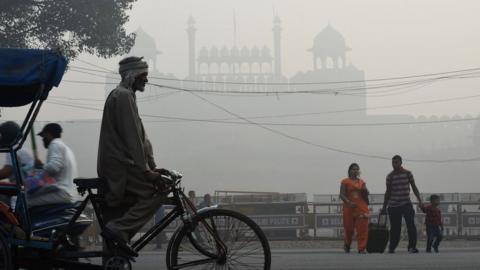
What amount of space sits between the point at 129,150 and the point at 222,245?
2.39 feet

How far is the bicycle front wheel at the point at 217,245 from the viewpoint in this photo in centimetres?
536

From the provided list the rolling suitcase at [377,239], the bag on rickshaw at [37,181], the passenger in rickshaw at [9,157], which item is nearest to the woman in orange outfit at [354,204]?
the rolling suitcase at [377,239]

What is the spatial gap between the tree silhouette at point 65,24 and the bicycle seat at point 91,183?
18.8 meters

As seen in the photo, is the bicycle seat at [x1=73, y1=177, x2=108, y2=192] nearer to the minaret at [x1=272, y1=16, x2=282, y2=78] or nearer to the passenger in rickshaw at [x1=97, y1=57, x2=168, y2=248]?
the passenger in rickshaw at [x1=97, y1=57, x2=168, y2=248]

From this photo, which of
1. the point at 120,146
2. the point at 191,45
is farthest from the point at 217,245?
the point at 191,45

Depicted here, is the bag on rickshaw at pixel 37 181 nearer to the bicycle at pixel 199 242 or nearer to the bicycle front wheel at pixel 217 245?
the bicycle at pixel 199 242

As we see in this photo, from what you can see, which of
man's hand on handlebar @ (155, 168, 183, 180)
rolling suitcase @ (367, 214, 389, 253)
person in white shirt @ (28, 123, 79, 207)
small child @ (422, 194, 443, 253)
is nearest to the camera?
man's hand on handlebar @ (155, 168, 183, 180)

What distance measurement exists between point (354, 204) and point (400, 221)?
0.64 metres

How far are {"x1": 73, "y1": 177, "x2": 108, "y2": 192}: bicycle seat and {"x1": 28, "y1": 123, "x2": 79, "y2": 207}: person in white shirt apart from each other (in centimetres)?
67

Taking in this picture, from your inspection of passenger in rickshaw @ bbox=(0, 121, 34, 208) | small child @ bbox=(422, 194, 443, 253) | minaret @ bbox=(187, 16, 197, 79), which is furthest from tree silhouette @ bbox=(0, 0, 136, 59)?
minaret @ bbox=(187, 16, 197, 79)

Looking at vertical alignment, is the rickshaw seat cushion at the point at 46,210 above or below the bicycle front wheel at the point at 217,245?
above

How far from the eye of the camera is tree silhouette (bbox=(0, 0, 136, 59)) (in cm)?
2373

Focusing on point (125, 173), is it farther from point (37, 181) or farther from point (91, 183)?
point (37, 181)

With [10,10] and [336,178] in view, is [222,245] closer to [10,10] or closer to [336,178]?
[10,10]
